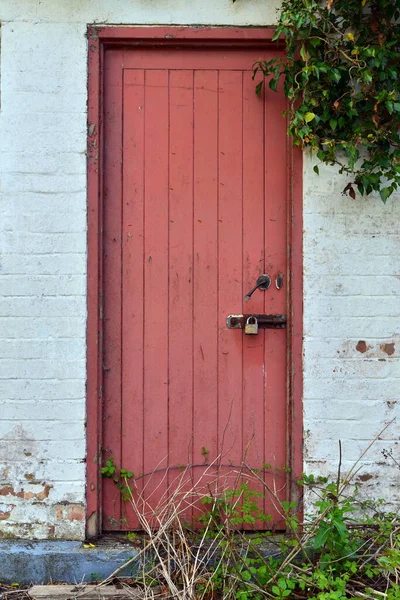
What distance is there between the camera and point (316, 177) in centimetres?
377

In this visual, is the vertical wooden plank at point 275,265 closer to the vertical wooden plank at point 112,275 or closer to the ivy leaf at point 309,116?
the ivy leaf at point 309,116

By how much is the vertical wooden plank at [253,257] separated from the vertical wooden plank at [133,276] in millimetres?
561

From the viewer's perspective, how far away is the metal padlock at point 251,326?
381cm

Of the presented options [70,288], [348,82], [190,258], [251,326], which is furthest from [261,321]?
[348,82]

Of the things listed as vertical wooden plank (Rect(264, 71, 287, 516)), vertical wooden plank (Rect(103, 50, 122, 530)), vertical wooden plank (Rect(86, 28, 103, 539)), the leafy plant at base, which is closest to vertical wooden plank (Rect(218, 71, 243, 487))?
vertical wooden plank (Rect(264, 71, 287, 516))

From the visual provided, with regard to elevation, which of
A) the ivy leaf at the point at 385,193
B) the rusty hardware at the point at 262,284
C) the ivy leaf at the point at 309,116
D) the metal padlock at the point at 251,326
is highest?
the ivy leaf at the point at 309,116

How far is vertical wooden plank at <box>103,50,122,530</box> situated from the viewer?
386 cm

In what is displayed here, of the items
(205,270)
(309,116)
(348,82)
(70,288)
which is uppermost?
(348,82)

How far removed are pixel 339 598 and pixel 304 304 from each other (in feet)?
4.69

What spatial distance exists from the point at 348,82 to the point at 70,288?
1.79m

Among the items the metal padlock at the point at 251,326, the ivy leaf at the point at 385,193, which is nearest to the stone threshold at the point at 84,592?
the metal padlock at the point at 251,326

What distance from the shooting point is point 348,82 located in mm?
3711

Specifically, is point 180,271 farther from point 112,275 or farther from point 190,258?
point 112,275

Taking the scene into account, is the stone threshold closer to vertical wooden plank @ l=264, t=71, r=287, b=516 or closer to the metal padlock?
vertical wooden plank @ l=264, t=71, r=287, b=516
